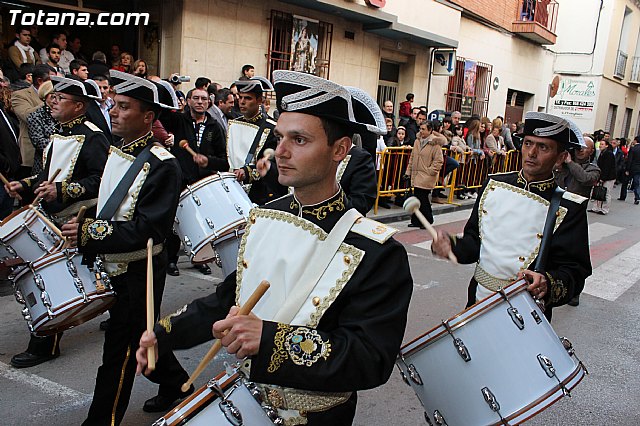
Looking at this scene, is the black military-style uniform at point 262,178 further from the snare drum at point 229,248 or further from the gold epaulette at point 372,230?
the gold epaulette at point 372,230

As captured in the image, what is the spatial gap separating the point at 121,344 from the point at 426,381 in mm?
1722

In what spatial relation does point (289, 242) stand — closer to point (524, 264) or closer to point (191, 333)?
point (191, 333)

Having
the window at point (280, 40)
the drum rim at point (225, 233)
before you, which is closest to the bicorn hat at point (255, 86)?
the drum rim at point (225, 233)

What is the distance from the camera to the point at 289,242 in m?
2.06

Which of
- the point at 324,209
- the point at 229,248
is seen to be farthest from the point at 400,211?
the point at 324,209

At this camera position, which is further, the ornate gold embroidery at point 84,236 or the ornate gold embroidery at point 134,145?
the ornate gold embroidery at point 134,145

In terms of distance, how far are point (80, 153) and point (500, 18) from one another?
20239mm

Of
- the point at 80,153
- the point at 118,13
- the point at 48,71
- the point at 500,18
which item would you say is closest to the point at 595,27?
the point at 500,18

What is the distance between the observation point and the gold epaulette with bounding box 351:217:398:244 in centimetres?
202

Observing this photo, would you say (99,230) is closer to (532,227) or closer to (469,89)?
(532,227)

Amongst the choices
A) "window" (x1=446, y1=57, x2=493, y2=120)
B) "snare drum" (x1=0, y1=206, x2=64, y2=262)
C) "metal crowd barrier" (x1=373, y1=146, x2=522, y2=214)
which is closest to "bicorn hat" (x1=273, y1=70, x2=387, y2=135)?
"snare drum" (x1=0, y1=206, x2=64, y2=262)

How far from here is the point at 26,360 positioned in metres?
4.42

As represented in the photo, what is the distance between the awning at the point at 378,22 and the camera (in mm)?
13495

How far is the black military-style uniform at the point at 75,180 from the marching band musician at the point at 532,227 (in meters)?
2.51
